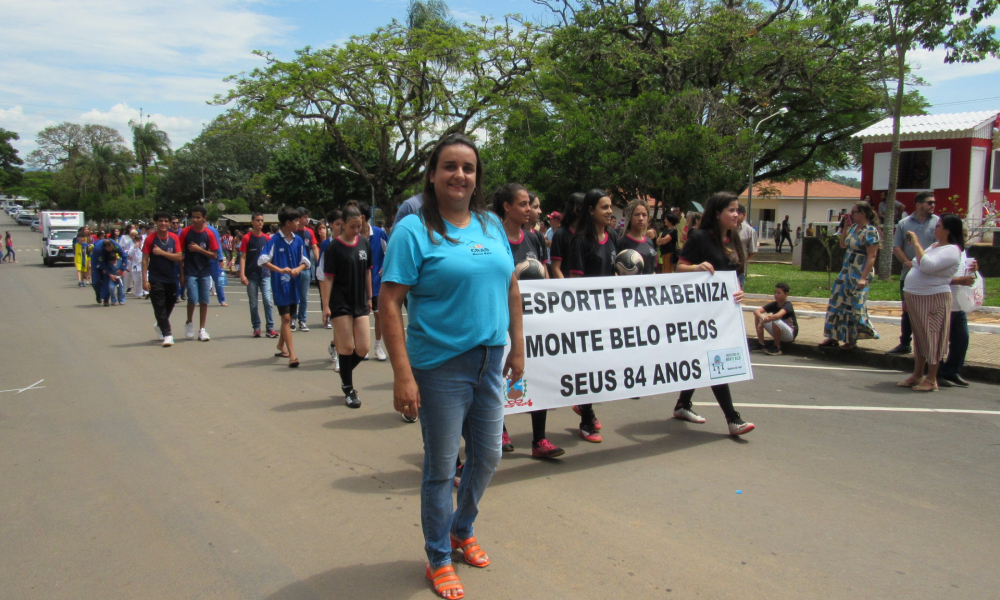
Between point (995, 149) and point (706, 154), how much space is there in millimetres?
9867

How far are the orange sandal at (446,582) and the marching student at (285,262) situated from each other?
607 centimetres

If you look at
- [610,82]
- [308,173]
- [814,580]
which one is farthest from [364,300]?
[308,173]

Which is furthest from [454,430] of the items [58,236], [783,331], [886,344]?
[58,236]

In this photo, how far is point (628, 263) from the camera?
5.70 m

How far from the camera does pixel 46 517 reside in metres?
3.95

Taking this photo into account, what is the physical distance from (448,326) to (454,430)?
0.46 metres

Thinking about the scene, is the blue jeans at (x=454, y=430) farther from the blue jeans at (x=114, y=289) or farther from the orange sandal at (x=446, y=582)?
the blue jeans at (x=114, y=289)

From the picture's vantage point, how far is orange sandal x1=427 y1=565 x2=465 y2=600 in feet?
9.98

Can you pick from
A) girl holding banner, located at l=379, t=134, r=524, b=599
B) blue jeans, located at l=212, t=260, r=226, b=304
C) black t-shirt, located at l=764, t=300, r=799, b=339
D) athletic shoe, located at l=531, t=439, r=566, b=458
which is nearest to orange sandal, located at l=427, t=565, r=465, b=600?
girl holding banner, located at l=379, t=134, r=524, b=599

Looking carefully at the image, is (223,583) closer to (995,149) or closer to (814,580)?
(814,580)

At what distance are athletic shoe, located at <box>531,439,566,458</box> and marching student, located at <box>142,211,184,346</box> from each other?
274 inches

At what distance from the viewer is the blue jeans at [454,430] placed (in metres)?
2.97

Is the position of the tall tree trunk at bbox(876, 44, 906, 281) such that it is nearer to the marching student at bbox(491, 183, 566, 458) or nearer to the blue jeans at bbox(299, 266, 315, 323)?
the blue jeans at bbox(299, 266, 315, 323)

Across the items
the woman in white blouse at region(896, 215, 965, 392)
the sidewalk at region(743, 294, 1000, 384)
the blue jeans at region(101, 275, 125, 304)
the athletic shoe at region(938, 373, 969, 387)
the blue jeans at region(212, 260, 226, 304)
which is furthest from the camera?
the blue jeans at region(101, 275, 125, 304)
